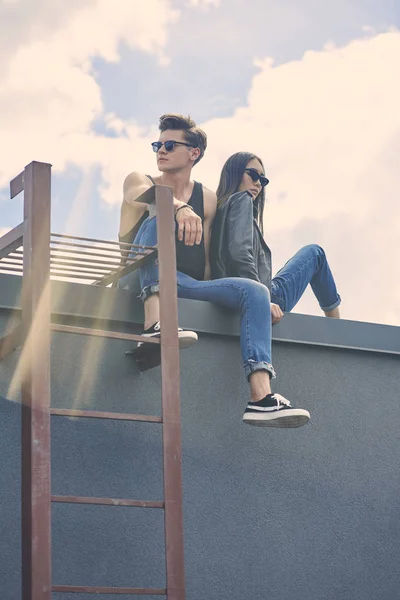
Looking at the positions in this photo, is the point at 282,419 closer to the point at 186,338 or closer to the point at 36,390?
the point at 186,338

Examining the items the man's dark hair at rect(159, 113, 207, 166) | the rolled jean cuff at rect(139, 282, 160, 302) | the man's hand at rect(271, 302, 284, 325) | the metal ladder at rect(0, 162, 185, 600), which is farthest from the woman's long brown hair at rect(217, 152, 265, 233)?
the metal ladder at rect(0, 162, 185, 600)

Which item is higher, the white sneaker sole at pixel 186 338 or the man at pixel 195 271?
the man at pixel 195 271

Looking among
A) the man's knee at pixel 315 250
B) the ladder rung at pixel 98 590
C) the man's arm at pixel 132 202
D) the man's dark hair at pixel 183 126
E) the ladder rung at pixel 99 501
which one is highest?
the man's dark hair at pixel 183 126

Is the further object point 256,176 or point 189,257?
point 256,176

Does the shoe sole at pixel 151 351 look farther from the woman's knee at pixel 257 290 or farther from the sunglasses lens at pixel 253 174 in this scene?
the sunglasses lens at pixel 253 174

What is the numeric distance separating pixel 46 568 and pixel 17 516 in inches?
31.3

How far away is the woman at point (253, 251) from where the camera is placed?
5.57 meters

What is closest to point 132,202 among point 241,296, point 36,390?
point 241,296

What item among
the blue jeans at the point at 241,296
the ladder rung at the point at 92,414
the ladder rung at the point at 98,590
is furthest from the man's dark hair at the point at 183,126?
the ladder rung at the point at 98,590

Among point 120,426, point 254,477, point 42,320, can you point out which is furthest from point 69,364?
point 254,477

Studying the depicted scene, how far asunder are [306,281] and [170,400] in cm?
201

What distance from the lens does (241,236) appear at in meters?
5.57

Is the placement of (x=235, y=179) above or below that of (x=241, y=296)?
above

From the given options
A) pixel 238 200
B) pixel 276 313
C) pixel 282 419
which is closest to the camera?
pixel 282 419
